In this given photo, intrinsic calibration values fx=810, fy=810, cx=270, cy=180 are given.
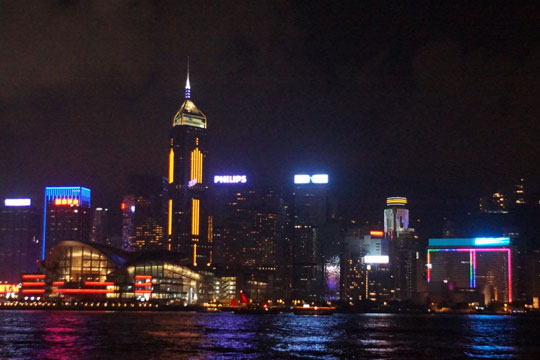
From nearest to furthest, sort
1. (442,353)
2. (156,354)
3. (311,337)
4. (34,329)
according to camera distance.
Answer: (156,354) → (442,353) → (311,337) → (34,329)

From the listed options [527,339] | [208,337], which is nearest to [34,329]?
[208,337]

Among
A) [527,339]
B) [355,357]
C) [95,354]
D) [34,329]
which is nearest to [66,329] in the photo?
[34,329]

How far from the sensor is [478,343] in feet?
364

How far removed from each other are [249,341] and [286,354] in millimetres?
19287

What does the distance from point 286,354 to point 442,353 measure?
18.3m

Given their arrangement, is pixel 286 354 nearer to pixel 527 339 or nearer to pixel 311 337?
pixel 311 337

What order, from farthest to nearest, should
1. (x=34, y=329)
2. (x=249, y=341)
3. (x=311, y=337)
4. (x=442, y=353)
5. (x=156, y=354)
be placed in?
(x=34, y=329) → (x=311, y=337) → (x=249, y=341) → (x=442, y=353) → (x=156, y=354)

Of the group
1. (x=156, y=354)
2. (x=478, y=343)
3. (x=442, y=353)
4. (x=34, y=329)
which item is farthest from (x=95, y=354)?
(x=478, y=343)

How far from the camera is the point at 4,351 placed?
85125 mm

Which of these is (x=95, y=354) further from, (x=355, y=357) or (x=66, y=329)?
(x=66, y=329)

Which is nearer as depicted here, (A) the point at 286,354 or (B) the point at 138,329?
(A) the point at 286,354

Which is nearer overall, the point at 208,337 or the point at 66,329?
the point at 208,337

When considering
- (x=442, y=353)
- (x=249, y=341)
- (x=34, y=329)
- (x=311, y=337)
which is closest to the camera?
(x=442, y=353)

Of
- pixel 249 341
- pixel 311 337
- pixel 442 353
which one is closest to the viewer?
pixel 442 353
